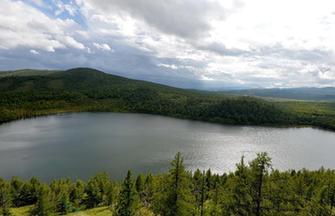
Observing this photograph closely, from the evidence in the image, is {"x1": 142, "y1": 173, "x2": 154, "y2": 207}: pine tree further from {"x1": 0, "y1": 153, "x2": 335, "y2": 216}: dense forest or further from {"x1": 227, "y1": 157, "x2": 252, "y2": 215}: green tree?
{"x1": 227, "y1": 157, "x2": 252, "y2": 215}: green tree

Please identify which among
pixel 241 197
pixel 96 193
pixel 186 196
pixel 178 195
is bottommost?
pixel 96 193

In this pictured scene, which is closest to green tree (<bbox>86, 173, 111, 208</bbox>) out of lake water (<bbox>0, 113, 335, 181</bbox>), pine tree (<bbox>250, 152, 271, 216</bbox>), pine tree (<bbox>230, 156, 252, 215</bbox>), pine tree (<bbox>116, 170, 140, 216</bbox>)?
lake water (<bbox>0, 113, 335, 181</bbox>)

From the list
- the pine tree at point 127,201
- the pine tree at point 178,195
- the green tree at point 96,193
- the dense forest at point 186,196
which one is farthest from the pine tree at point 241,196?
the green tree at point 96,193

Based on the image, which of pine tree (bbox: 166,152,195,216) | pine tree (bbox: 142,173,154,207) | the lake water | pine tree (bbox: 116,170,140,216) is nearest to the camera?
pine tree (bbox: 166,152,195,216)

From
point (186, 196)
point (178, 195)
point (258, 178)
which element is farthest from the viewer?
point (186, 196)

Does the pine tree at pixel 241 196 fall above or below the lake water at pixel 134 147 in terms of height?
above

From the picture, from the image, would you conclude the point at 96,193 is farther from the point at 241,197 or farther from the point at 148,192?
the point at 241,197

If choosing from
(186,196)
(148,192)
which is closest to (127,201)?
(186,196)

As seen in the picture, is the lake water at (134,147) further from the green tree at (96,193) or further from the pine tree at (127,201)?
the pine tree at (127,201)
